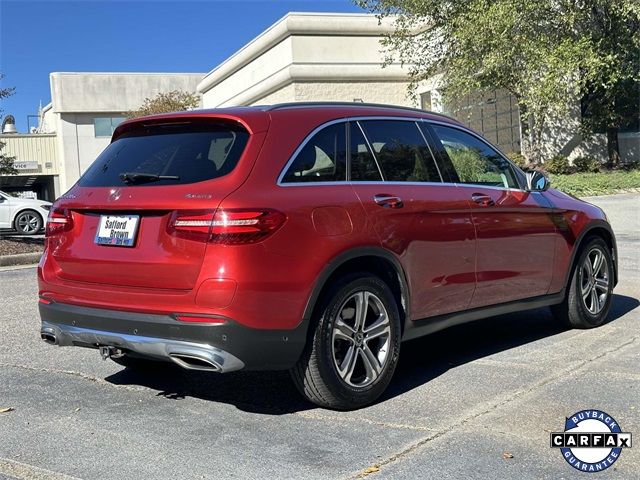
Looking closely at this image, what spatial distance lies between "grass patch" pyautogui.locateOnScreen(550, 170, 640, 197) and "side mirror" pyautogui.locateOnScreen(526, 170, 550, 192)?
16.8 metres

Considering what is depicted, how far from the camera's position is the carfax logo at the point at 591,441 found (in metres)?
3.54

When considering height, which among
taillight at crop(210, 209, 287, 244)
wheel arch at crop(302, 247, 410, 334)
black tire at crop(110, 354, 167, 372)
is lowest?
black tire at crop(110, 354, 167, 372)

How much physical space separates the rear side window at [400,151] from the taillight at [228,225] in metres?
1.12

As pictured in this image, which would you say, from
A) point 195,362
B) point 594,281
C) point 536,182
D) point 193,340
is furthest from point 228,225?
point 594,281

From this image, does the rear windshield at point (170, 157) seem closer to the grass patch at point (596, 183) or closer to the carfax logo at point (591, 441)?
the carfax logo at point (591, 441)

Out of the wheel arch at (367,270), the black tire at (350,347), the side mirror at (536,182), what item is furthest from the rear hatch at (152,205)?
the side mirror at (536,182)

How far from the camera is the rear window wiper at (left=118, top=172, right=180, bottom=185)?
4.23 metres

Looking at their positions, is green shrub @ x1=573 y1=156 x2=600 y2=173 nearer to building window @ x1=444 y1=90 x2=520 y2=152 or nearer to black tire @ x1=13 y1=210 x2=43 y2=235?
building window @ x1=444 y1=90 x2=520 y2=152

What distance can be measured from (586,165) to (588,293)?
75.8 feet

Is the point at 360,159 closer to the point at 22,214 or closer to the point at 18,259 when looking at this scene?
the point at 18,259

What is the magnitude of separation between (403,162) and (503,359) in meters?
1.73

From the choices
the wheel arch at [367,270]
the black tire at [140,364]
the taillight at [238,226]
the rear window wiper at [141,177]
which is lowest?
the black tire at [140,364]

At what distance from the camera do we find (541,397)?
177 inches

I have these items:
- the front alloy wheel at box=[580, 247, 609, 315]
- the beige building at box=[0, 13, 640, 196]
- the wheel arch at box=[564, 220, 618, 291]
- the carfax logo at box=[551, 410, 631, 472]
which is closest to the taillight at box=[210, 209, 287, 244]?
the carfax logo at box=[551, 410, 631, 472]
